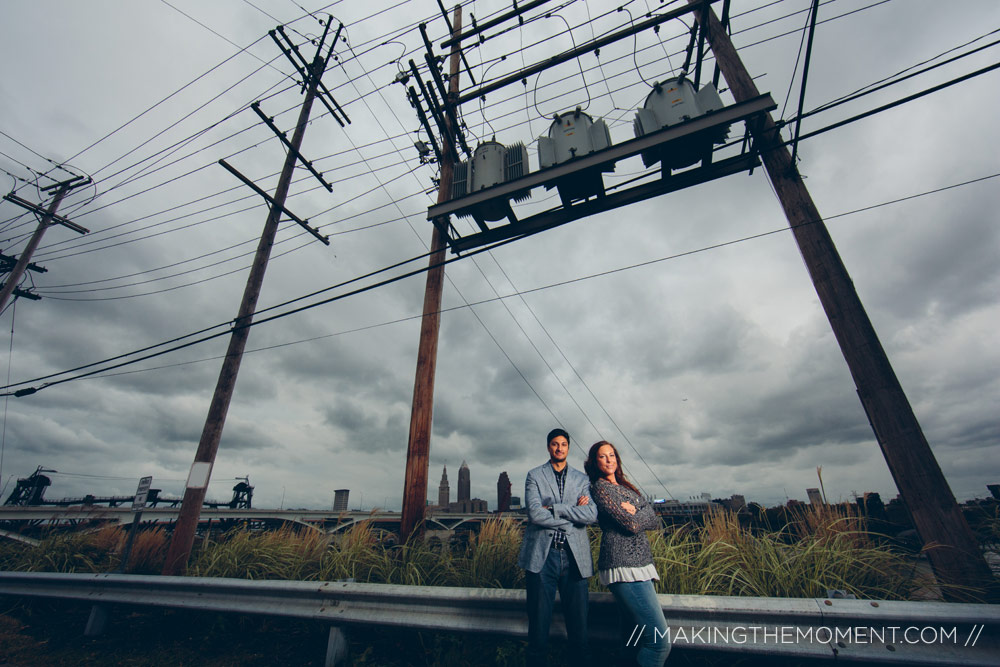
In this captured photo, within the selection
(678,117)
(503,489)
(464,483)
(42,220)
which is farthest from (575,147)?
(464,483)

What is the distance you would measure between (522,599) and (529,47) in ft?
29.7

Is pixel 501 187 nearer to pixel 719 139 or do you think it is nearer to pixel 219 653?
pixel 719 139

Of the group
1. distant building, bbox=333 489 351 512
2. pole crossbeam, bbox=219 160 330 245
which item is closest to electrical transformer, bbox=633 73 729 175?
pole crossbeam, bbox=219 160 330 245

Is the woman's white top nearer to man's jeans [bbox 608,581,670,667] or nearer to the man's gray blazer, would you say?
man's jeans [bbox 608,581,670,667]

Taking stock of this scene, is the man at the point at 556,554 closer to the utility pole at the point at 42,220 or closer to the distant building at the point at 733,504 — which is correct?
the distant building at the point at 733,504

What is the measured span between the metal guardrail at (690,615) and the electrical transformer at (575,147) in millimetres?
5045

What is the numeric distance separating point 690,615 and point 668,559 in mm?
948

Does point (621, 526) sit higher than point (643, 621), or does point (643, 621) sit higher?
point (621, 526)

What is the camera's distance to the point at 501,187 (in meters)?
5.88

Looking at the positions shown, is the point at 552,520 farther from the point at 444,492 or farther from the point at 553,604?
the point at 444,492

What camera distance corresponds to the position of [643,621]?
2373mm

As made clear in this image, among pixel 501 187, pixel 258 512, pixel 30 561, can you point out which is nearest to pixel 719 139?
pixel 501 187

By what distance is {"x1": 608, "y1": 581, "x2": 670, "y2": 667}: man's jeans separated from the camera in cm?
232

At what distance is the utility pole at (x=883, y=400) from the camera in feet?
9.74
